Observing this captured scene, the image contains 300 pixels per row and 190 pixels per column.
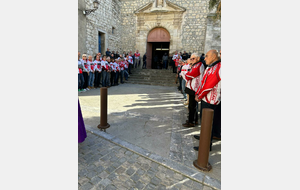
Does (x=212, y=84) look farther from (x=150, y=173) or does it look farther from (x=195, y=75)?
(x=150, y=173)

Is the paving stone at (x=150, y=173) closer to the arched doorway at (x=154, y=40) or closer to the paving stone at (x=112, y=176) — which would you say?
the paving stone at (x=112, y=176)

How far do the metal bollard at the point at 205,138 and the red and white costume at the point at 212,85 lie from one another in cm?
67

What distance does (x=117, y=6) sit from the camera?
14805 millimetres

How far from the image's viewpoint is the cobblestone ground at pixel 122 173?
70.0 inches

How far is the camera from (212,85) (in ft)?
8.09

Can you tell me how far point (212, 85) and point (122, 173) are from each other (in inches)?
72.5

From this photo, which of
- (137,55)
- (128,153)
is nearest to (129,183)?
(128,153)

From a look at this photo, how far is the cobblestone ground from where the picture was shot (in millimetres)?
1777

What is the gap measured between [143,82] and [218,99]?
9484mm

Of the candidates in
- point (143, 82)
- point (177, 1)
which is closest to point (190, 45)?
point (177, 1)

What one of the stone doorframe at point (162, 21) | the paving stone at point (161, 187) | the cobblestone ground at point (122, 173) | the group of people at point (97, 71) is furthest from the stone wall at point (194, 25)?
the paving stone at point (161, 187)

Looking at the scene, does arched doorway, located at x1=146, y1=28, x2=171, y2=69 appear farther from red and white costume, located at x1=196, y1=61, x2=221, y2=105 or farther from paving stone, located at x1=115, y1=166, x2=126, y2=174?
paving stone, located at x1=115, y1=166, x2=126, y2=174

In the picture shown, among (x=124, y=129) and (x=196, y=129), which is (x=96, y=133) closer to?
(x=124, y=129)

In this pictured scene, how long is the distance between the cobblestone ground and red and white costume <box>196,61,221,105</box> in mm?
1324
